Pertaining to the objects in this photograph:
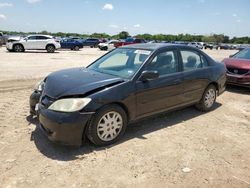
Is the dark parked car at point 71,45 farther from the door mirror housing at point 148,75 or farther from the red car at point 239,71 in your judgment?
the door mirror housing at point 148,75

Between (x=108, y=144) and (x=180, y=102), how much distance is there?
6.03ft

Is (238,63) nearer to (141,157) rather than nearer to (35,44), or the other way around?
(141,157)

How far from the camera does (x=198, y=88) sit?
18.0 feet

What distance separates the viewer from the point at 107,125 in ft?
12.9

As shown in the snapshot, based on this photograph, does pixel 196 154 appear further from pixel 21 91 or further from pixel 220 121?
pixel 21 91

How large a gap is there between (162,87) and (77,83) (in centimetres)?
155

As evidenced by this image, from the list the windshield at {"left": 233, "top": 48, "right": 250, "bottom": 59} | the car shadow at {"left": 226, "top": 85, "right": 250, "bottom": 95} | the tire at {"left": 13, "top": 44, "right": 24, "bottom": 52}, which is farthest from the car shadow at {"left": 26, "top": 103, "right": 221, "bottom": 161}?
the tire at {"left": 13, "top": 44, "right": 24, "bottom": 52}

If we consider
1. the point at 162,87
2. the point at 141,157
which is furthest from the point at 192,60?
the point at 141,157

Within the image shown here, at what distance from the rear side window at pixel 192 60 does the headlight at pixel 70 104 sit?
2.42 metres

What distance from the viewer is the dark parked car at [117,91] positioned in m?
3.63

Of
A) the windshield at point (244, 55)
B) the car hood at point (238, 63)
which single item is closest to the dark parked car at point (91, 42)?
the windshield at point (244, 55)

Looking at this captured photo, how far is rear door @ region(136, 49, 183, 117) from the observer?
170 inches

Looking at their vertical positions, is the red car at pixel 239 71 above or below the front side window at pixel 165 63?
below

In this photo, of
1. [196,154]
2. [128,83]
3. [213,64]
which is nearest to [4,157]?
[128,83]
